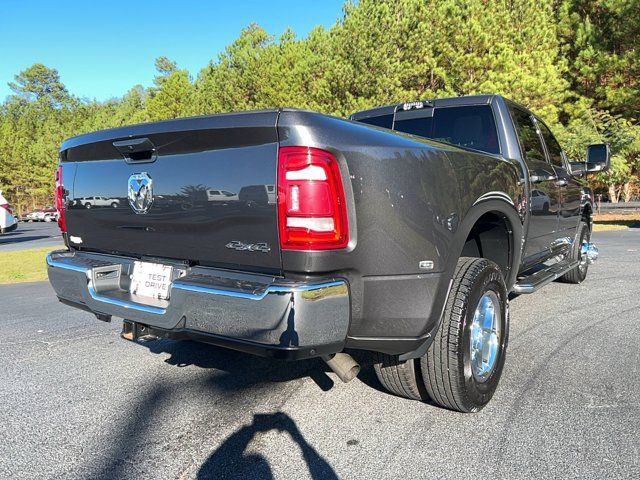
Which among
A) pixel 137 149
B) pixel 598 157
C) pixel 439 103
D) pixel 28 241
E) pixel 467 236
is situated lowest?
pixel 28 241

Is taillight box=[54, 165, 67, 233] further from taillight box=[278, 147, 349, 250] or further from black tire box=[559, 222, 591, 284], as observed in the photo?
black tire box=[559, 222, 591, 284]

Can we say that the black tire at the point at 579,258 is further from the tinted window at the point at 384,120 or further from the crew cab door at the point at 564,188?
the tinted window at the point at 384,120

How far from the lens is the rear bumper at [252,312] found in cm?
186

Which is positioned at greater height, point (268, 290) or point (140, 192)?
point (140, 192)

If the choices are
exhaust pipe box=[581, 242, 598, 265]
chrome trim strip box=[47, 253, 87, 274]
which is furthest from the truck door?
chrome trim strip box=[47, 253, 87, 274]

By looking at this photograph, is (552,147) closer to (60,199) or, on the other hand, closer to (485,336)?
(485,336)

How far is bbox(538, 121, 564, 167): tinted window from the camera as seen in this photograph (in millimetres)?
4664

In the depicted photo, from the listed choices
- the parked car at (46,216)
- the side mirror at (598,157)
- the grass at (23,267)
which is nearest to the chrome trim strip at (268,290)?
the side mirror at (598,157)

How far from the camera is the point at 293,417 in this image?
2.65 metres

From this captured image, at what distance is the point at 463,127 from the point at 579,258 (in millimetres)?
2740

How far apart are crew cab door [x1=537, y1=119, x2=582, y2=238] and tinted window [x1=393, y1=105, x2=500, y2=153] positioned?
105 cm

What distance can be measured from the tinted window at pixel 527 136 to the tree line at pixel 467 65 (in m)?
13.5

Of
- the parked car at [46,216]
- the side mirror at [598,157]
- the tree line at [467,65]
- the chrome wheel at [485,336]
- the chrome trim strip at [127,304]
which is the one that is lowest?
the parked car at [46,216]

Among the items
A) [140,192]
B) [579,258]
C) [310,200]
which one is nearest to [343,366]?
[310,200]
